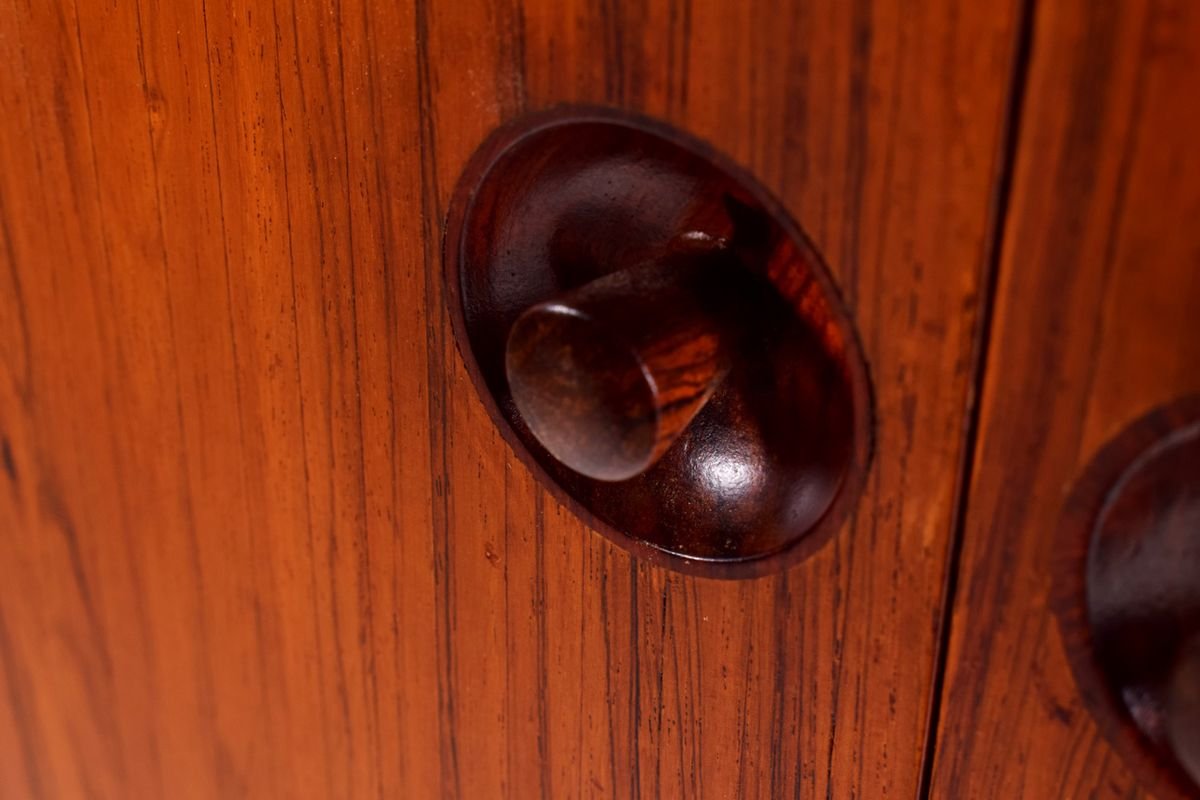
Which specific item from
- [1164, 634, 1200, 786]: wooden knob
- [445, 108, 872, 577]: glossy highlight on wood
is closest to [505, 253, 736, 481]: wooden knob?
[445, 108, 872, 577]: glossy highlight on wood

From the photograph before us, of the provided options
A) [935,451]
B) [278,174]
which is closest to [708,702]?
[935,451]

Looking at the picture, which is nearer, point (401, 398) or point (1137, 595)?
point (1137, 595)

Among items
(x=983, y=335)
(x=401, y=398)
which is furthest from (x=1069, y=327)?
(x=401, y=398)

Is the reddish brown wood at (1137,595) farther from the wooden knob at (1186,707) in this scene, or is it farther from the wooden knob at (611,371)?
the wooden knob at (611,371)

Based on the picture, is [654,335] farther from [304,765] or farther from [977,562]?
[304,765]

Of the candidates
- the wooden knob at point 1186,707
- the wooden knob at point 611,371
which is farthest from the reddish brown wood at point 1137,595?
the wooden knob at point 611,371

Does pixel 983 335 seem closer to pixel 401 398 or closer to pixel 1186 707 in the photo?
pixel 1186 707

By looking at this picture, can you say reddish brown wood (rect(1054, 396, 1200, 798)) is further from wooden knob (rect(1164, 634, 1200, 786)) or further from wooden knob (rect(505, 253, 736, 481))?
wooden knob (rect(505, 253, 736, 481))

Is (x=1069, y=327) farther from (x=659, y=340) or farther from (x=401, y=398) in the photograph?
(x=401, y=398)
